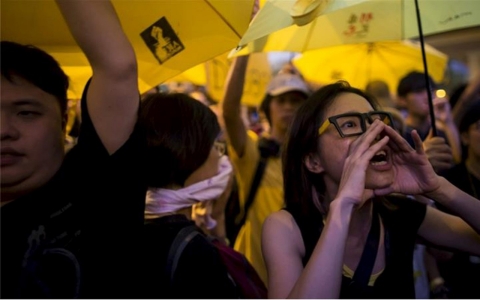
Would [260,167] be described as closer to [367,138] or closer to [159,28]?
[159,28]

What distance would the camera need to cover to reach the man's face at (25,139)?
1544 millimetres

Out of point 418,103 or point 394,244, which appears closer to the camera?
point 394,244

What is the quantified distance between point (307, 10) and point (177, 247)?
92 cm

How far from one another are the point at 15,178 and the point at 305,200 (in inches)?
41.7

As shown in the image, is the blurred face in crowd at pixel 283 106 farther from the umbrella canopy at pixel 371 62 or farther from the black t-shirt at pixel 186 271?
the black t-shirt at pixel 186 271

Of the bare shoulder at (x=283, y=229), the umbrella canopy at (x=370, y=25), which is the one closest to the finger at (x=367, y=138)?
the bare shoulder at (x=283, y=229)

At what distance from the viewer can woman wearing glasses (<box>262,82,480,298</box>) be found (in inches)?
62.9

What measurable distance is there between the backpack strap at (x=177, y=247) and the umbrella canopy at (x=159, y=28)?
0.66m

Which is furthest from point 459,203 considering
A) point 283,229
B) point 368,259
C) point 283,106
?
point 283,106

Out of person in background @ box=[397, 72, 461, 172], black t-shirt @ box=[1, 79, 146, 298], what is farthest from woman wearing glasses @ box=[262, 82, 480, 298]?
person in background @ box=[397, 72, 461, 172]

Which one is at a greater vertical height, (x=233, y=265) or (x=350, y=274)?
(x=233, y=265)

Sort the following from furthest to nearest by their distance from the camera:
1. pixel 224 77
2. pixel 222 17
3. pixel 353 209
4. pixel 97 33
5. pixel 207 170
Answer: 1. pixel 224 77
2. pixel 207 170
3. pixel 222 17
4. pixel 353 209
5. pixel 97 33

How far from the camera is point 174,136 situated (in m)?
2.10

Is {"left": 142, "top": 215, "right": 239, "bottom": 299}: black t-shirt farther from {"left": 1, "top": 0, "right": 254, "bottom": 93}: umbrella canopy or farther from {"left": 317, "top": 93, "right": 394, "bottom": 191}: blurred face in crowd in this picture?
{"left": 1, "top": 0, "right": 254, "bottom": 93}: umbrella canopy
